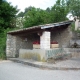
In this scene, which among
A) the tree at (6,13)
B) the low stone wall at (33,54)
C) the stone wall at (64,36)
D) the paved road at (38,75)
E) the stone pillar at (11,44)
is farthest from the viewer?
the tree at (6,13)

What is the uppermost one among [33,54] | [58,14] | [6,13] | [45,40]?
[6,13]

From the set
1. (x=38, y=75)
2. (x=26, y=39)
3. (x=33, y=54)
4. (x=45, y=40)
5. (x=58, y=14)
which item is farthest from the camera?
(x=58, y=14)

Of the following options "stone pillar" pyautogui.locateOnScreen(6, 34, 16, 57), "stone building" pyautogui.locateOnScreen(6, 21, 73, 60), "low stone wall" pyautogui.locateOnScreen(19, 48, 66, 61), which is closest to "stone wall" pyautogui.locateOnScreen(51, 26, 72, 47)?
"stone building" pyautogui.locateOnScreen(6, 21, 73, 60)

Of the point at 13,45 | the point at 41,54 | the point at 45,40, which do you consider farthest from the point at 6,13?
the point at 41,54

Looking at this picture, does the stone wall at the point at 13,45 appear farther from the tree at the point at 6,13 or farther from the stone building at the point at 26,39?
the tree at the point at 6,13

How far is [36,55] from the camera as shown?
1234 centimetres

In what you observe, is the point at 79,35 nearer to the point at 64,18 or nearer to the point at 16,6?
the point at 64,18

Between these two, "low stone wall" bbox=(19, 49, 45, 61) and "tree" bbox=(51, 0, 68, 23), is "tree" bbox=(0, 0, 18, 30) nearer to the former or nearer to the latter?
"tree" bbox=(51, 0, 68, 23)

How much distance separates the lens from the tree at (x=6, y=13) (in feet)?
65.7

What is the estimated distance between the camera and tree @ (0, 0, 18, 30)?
Result: 20.0 meters

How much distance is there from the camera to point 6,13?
66.6ft

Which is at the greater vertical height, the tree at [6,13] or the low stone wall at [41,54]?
the tree at [6,13]

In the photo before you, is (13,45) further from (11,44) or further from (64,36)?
(64,36)

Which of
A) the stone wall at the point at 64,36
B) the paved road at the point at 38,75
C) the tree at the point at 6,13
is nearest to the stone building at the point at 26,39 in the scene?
the stone wall at the point at 64,36
